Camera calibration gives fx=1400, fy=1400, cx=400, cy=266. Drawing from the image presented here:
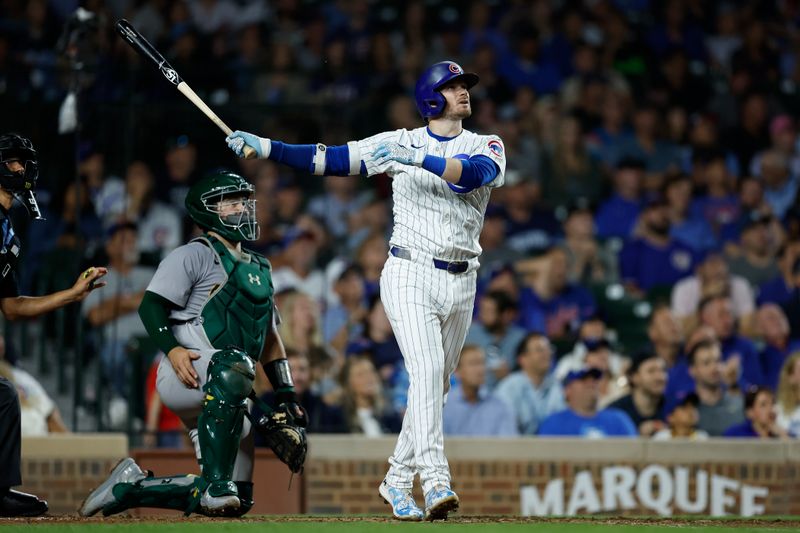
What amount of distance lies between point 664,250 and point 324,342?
10.5 ft

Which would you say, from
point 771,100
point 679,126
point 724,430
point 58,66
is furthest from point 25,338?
point 771,100

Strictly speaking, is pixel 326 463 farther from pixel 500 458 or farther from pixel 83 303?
pixel 83 303

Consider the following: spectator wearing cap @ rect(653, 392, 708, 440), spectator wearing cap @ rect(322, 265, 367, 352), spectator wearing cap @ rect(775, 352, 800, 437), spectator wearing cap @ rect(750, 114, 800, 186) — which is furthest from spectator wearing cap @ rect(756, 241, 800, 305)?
spectator wearing cap @ rect(322, 265, 367, 352)

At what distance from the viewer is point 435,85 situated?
6.16 metres

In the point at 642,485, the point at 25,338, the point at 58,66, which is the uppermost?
the point at 58,66

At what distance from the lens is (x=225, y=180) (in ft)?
20.5

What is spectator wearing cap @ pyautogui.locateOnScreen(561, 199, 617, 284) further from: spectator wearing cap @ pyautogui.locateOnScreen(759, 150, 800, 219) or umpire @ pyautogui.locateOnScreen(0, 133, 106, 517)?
umpire @ pyautogui.locateOnScreen(0, 133, 106, 517)

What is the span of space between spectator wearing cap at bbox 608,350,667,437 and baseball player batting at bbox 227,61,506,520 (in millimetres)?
4101

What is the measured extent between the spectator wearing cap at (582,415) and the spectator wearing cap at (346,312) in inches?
61.9

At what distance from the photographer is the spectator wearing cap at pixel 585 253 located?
11453 millimetres

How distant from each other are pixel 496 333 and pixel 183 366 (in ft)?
16.7

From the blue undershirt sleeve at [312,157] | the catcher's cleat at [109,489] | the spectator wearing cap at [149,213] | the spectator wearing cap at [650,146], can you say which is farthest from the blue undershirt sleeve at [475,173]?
the spectator wearing cap at [650,146]

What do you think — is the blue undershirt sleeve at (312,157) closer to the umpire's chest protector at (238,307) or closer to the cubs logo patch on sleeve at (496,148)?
the umpire's chest protector at (238,307)

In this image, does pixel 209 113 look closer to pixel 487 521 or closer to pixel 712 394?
pixel 487 521
